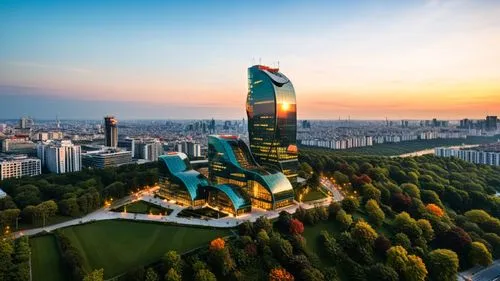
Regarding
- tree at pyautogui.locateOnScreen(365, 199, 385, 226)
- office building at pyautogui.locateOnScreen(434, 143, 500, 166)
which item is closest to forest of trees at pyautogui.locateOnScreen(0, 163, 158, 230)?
tree at pyautogui.locateOnScreen(365, 199, 385, 226)

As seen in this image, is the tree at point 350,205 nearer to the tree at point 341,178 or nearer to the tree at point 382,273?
the tree at point 382,273

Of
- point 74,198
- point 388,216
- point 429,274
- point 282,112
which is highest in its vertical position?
point 282,112

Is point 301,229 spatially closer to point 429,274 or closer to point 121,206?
point 429,274

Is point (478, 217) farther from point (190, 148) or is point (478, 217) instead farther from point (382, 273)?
point (190, 148)

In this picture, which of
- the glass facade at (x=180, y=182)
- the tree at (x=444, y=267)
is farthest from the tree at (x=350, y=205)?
the glass facade at (x=180, y=182)

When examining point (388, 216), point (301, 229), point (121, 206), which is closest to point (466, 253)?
point (388, 216)

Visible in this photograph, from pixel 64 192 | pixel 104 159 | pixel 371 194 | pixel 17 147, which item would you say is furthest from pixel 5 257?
pixel 17 147
